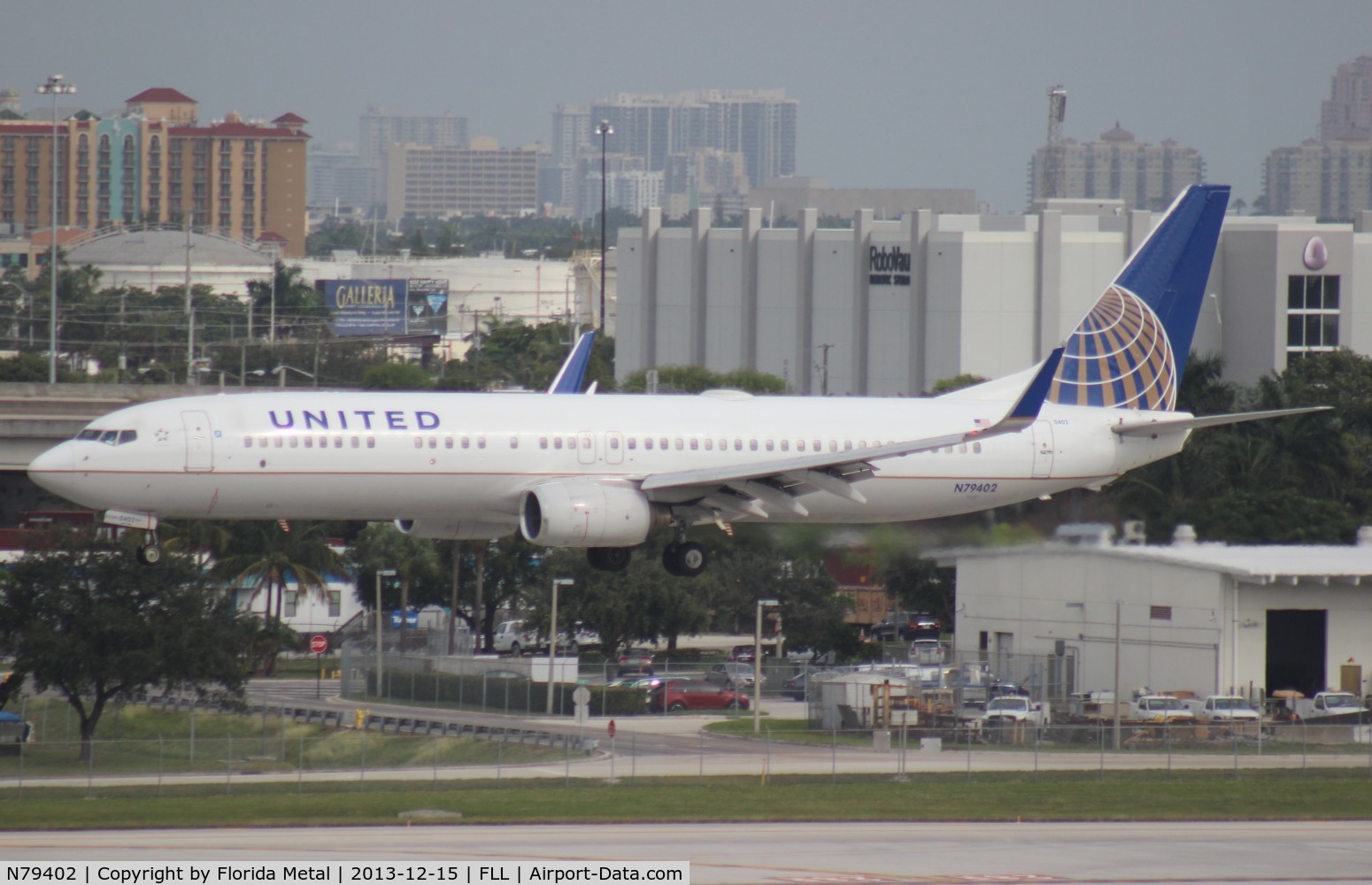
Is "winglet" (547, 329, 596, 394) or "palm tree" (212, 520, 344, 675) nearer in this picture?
"winglet" (547, 329, 596, 394)

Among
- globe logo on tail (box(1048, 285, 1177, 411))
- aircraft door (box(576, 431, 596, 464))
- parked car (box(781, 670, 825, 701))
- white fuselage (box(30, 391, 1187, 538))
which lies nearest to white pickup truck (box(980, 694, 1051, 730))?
parked car (box(781, 670, 825, 701))

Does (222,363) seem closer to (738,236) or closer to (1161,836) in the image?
(738,236)

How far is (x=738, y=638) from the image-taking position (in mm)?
112125

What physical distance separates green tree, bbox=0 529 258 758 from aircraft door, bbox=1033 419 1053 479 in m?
36.2

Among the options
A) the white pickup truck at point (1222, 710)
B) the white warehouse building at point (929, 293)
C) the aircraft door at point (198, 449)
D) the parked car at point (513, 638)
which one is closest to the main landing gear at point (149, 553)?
the aircraft door at point (198, 449)

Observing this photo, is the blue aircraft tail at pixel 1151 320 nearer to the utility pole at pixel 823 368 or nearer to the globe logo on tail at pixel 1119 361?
the globe logo on tail at pixel 1119 361

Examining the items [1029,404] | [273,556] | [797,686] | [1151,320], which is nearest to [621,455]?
[1029,404]

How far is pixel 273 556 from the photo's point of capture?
324 feet

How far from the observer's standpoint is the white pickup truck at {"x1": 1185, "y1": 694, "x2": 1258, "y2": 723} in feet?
206

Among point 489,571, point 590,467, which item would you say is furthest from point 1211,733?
point 489,571

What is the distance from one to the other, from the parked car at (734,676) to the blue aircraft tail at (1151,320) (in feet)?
81.6

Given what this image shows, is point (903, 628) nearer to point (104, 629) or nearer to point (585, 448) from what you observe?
Answer: point (104, 629)

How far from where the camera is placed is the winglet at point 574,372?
56562 mm

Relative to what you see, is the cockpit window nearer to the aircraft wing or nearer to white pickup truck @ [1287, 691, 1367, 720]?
the aircraft wing
